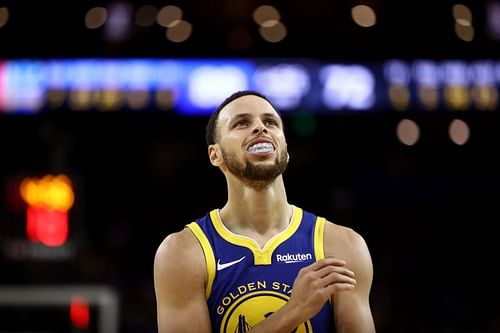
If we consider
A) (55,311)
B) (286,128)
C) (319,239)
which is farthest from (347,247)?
(286,128)

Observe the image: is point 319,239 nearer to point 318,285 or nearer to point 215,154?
point 318,285

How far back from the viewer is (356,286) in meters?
3.81

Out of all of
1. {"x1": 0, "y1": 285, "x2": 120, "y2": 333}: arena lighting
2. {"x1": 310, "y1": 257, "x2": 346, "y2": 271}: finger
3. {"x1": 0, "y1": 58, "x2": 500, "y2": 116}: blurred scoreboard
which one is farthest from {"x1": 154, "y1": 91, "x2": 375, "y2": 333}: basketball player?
{"x1": 0, "y1": 58, "x2": 500, "y2": 116}: blurred scoreboard

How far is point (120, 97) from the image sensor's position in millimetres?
13484

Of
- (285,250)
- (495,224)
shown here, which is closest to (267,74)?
(495,224)

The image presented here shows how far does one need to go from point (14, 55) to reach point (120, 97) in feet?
5.94

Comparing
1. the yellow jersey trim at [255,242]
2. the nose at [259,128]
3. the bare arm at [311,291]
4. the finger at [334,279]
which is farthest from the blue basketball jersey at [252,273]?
the nose at [259,128]

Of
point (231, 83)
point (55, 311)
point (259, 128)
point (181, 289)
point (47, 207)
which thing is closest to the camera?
point (181, 289)

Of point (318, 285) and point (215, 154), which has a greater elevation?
point (215, 154)

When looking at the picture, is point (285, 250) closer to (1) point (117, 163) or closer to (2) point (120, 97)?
(2) point (120, 97)

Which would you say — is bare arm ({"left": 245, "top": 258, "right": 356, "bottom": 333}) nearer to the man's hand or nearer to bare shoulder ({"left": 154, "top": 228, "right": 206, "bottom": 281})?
the man's hand

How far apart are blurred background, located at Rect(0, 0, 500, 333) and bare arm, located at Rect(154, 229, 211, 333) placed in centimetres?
679

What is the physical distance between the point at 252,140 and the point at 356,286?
2.51ft

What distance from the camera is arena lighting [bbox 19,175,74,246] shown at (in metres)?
10.4
